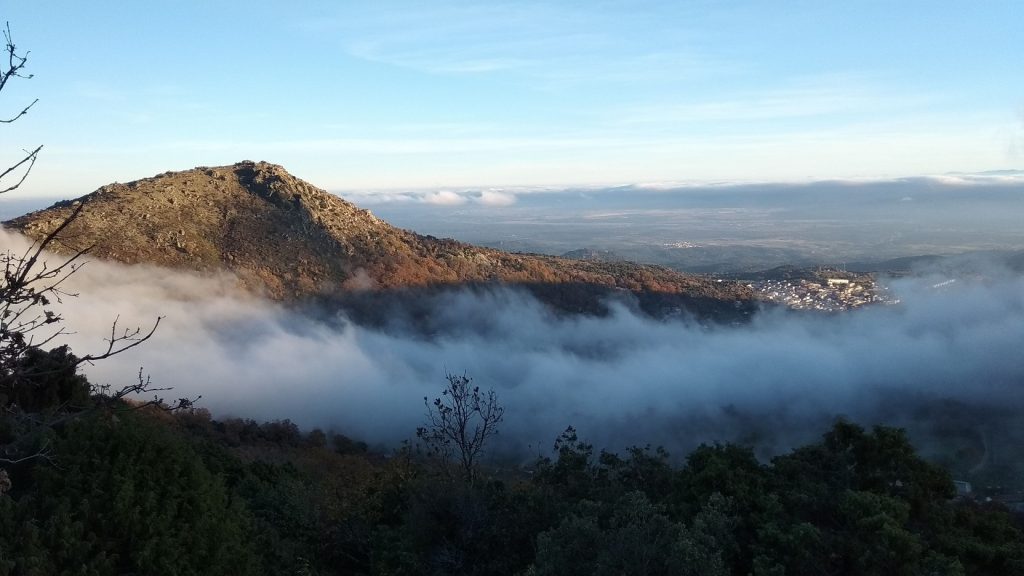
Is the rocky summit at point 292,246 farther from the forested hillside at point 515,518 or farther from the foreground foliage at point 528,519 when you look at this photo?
the foreground foliage at point 528,519

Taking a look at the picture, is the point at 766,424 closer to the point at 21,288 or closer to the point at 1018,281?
the point at 1018,281

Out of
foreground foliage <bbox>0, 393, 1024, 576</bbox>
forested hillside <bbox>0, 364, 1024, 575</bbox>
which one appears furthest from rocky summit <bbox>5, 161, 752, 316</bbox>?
foreground foliage <bbox>0, 393, 1024, 576</bbox>

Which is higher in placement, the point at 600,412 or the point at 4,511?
the point at 4,511

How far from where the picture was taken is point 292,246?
45844 mm

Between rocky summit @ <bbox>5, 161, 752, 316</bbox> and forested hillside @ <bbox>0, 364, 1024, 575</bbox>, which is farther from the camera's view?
rocky summit @ <bbox>5, 161, 752, 316</bbox>

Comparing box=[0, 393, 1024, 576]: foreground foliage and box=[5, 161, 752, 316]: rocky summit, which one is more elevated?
box=[5, 161, 752, 316]: rocky summit

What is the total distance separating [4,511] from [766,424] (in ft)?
99.2

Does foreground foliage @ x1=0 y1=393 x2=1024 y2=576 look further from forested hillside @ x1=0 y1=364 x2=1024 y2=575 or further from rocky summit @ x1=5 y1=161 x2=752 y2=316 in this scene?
rocky summit @ x1=5 y1=161 x2=752 y2=316

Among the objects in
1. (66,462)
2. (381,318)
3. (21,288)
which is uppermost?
(21,288)

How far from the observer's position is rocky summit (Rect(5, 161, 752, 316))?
1617 inches

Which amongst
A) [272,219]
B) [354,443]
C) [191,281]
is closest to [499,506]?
[354,443]

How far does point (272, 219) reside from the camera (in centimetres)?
4638

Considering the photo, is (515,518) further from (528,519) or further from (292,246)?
(292,246)

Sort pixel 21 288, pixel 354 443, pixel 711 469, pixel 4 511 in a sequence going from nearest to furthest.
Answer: pixel 21 288
pixel 4 511
pixel 711 469
pixel 354 443
